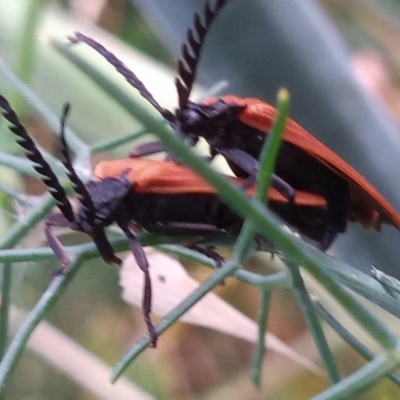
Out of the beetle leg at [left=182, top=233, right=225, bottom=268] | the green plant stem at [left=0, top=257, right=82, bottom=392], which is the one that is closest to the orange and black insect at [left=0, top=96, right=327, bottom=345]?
the beetle leg at [left=182, top=233, right=225, bottom=268]

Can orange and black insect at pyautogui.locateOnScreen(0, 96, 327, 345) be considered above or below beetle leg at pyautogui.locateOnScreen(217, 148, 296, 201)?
below

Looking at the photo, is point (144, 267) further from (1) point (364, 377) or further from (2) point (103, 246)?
(1) point (364, 377)

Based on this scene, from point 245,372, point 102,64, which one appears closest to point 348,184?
point 102,64

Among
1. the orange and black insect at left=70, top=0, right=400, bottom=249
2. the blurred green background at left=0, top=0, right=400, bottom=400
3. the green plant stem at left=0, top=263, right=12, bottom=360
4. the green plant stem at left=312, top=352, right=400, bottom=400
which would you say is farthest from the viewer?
the blurred green background at left=0, top=0, right=400, bottom=400

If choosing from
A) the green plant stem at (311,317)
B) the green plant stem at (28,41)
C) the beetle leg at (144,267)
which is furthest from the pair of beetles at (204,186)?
the green plant stem at (28,41)

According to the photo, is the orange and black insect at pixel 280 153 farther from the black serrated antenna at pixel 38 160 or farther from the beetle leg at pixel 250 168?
the black serrated antenna at pixel 38 160

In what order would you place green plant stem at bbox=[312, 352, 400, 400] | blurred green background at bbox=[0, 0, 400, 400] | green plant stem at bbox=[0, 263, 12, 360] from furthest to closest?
blurred green background at bbox=[0, 0, 400, 400] < green plant stem at bbox=[0, 263, 12, 360] < green plant stem at bbox=[312, 352, 400, 400]

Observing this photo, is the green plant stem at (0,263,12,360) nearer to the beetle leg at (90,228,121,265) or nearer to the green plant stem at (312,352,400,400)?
the beetle leg at (90,228,121,265)
